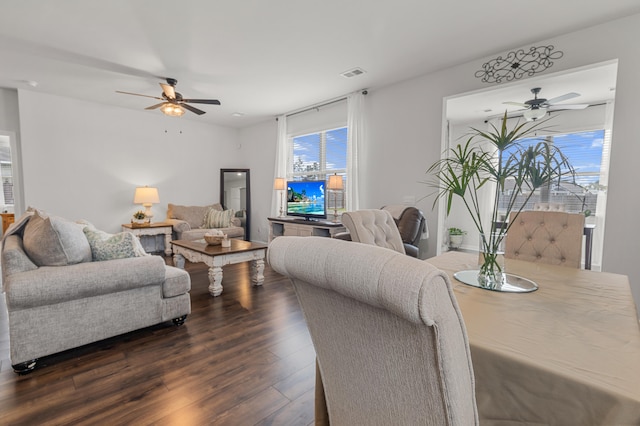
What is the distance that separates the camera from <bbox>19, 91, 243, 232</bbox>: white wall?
15.1 ft

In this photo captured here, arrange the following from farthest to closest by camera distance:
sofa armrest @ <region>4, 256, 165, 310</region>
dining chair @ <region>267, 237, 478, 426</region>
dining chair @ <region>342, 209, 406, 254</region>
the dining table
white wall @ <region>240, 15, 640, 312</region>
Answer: white wall @ <region>240, 15, 640, 312</region>
dining chair @ <region>342, 209, 406, 254</region>
sofa armrest @ <region>4, 256, 165, 310</region>
the dining table
dining chair @ <region>267, 237, 478, 426</region>

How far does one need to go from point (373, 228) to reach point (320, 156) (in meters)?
3.48

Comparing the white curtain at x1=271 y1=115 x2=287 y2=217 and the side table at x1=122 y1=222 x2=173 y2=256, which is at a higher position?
the white curtain at x1=271 y1=115 x2=287 y2=217

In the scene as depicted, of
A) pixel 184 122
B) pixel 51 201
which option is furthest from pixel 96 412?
pixel 184 122

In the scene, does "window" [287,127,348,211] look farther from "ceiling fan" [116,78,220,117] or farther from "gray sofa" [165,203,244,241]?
"ceiling fan" [116,78,220,117]

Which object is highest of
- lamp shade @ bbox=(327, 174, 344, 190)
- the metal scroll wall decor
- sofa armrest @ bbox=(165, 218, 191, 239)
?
the metal scroll wall decor

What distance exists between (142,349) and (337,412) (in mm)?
1839

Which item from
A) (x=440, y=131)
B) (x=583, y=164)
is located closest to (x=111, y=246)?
(x=440, y=131)

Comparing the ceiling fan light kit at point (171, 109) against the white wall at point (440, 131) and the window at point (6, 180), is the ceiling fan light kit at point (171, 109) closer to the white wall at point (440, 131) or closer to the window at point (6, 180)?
the white wall at point (440, 131)

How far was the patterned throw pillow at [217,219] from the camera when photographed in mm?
5820

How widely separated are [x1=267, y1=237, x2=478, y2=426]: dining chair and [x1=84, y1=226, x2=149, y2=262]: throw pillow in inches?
79.1

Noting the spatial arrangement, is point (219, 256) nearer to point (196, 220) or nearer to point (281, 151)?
point (196, 220)

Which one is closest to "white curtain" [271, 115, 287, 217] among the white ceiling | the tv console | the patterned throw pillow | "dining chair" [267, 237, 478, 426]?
the tv console

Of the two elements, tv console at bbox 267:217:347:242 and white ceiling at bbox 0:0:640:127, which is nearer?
white ceiling at bbox 0:0:640:127
